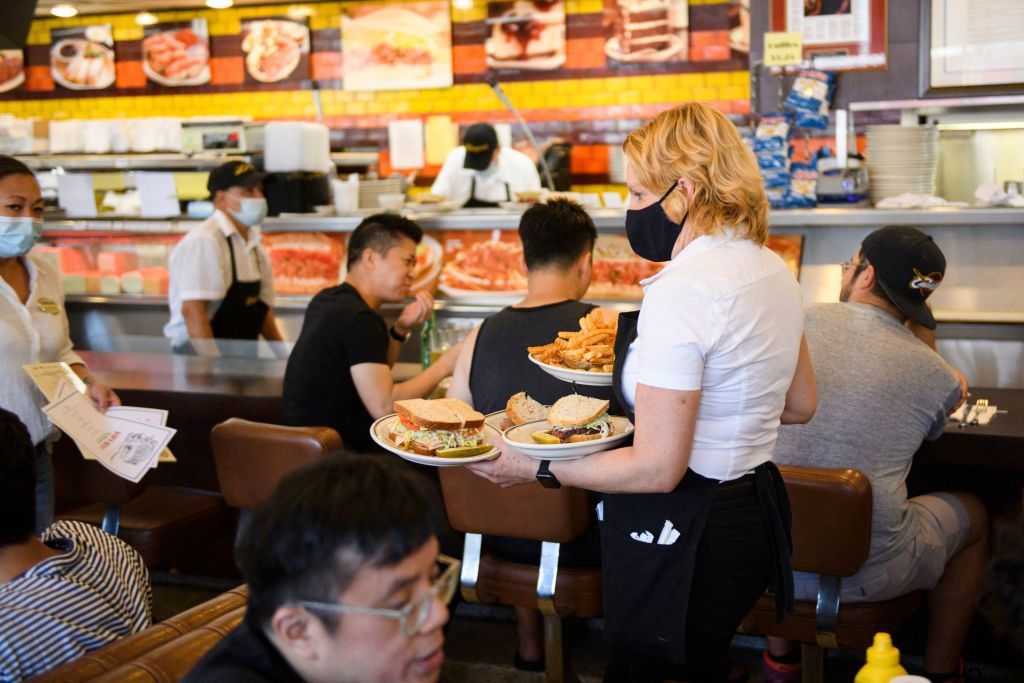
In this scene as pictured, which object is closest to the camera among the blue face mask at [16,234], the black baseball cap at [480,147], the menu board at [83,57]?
the blue face mask at [16,234]

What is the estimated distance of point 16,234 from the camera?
309 centimetres

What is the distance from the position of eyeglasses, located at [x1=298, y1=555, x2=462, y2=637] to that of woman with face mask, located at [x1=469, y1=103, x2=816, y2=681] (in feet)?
2.42

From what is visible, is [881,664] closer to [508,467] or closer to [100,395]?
[508,467]

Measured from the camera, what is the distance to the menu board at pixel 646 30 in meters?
8.91

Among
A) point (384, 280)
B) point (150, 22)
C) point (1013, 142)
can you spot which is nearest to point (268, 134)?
point (384, 280)

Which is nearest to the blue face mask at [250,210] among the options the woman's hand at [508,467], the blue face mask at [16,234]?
the blue face mask at [16,234]

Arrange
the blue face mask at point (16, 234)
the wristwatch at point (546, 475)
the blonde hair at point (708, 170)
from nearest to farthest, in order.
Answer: the blonde hair at point (708, 170) < the wristwatch at point (546, 475) < the blue face mask at point (16, 234)

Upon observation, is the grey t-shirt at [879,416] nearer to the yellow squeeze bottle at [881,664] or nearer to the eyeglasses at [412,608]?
the yellow squeeze bottle at [881,664]

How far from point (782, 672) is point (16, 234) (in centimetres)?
264

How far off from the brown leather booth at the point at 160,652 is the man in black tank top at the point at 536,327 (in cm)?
113

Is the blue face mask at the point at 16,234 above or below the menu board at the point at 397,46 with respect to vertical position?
below


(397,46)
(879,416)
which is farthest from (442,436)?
(397,46)

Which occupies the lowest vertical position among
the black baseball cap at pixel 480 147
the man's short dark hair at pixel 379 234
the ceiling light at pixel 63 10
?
the man's short dark hair at pixel 379 234

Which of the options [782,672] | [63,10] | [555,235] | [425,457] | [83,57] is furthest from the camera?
[83,57]
